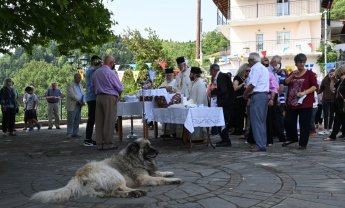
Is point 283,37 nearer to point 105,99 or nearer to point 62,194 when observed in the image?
point 105,99

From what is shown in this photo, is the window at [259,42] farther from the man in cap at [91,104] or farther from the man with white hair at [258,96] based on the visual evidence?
the man with white hair at [258,96]

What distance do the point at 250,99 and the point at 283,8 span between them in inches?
1336

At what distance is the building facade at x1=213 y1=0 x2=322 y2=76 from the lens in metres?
38.6

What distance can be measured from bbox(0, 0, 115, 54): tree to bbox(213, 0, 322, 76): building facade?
82.0 feet

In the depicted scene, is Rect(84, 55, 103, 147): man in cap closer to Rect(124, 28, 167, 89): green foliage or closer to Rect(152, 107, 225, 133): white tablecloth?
Rect(152, 107, 225, 133): white tablecloth

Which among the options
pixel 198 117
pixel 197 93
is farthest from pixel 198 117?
pixel 197 93

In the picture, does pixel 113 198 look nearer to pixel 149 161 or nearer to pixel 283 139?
pixel 149 161

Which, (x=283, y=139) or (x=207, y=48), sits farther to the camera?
(x=207, y=48)

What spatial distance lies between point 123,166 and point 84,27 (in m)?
7.33

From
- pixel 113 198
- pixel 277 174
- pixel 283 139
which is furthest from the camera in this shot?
pixel 283 139

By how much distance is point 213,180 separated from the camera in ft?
19.1

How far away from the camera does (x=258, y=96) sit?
27.3 ft

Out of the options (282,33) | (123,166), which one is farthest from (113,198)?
(282,33)

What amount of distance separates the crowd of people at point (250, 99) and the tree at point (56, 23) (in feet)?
4.63
